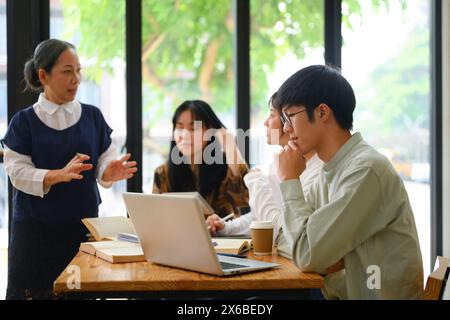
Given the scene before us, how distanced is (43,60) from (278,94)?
1.43 m

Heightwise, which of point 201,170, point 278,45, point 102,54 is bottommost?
point 201,170

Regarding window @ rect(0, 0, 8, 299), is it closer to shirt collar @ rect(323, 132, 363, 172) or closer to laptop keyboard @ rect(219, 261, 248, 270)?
laptop keyboard @ rect(219, 261, 248, 270)

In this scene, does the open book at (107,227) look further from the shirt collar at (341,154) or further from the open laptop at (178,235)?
the shirt collar at (341,154)

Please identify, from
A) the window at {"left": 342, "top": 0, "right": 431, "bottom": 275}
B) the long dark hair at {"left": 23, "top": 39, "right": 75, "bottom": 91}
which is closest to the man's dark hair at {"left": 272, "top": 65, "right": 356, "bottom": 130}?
the long dark hair at {"left": 23, "top": 39, "right": 75, "bottom": 91}

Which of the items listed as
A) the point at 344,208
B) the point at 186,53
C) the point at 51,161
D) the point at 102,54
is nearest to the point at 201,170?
the point at 51,161

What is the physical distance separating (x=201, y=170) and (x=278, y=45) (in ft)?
4.54

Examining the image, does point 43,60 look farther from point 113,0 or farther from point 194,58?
point 194,58

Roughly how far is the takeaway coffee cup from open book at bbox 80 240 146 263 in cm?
37

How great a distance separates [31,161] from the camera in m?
2.94

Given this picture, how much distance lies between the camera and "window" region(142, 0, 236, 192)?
16.8ft

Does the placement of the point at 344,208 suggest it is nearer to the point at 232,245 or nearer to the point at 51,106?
the point at 232,245

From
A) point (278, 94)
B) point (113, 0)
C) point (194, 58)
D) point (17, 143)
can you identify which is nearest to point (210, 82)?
point (194, 58)

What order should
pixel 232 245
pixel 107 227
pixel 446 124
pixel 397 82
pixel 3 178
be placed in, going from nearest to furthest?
pixel 232 245
pixel 107 227
pixel 3 178
pixel 446 124
pixel 397 82

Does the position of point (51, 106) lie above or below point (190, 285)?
above
